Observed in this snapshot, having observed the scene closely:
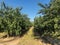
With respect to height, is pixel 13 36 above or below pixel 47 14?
below

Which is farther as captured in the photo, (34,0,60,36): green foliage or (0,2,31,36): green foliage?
(0,2,31,36): green foliage

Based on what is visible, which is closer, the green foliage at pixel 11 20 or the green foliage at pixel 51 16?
the green foliage at pixel 51 16

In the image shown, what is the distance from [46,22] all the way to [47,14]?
112 centimetres

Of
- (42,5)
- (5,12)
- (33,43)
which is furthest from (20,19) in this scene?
(42,5)

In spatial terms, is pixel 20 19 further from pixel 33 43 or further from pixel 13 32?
pixel 33 43

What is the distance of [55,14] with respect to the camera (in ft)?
54.5

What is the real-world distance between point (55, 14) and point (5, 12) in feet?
54.4

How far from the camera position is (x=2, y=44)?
25422 mm

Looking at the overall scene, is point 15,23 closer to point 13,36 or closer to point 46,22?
point 13,36

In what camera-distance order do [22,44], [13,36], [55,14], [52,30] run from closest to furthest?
[55,14] → [52,30] → [22,44] → [13,36]

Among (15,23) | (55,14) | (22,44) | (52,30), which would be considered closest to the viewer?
(55,14)

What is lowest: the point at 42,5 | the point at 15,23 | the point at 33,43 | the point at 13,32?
the point at 33,43

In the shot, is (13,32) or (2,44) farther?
(13,32)

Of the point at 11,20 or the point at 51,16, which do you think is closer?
the point at 51,16
